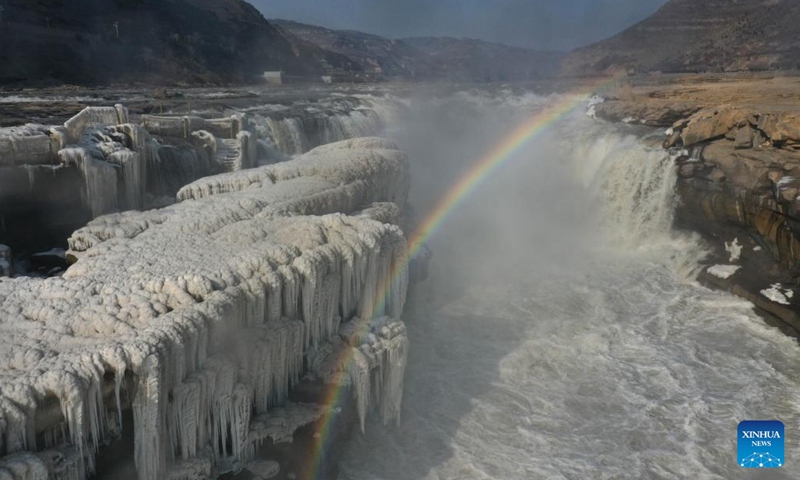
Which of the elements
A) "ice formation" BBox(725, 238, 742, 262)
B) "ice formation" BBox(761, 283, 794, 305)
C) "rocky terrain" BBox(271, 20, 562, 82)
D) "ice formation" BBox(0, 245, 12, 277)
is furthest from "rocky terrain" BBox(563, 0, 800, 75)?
"ice formation" BBox(0, 245, 12, 277)

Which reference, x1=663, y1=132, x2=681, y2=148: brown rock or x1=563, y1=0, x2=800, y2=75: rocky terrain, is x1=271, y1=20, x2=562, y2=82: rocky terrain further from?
x1=663, y1=132, x2=681, y2=148: brown rock

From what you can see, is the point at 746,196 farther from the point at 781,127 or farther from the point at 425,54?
the point at 425,54

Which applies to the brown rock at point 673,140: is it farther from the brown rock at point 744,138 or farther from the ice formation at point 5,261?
the ice formation at point 5,261

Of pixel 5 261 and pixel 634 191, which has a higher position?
pixel 634 191

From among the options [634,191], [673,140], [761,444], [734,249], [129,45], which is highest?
[129,45]

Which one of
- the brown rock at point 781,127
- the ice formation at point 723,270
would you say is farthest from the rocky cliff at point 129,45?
the brown rock at point 781,127

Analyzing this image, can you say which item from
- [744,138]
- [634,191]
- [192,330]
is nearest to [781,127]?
[744,138]
